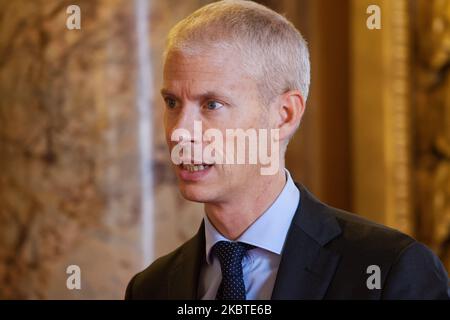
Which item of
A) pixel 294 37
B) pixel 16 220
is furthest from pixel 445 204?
pixel 294 37

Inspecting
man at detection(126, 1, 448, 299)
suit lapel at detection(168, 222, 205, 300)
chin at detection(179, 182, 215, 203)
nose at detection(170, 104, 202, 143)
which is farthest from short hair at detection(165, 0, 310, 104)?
suit lapel at detection(168, 222, 205, 300)

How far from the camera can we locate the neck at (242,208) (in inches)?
64.8

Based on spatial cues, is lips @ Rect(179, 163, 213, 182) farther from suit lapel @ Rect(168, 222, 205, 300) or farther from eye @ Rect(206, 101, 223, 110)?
suit lapel @ Rect(168, 222, 205, 300)

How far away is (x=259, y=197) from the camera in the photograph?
5.46ft

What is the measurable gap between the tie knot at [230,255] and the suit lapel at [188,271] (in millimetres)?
81

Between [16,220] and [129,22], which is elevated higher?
[129,22]

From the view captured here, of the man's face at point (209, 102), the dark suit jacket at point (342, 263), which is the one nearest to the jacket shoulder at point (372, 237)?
the dark suit jacket at point (342, 263)

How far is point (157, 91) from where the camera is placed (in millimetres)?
2973

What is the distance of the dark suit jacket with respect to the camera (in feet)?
4.94

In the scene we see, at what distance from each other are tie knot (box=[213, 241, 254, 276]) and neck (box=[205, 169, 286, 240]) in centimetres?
2

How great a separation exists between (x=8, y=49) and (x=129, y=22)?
421mm

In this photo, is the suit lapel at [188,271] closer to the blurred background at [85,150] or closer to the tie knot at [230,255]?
the tie knot at [230,255]
